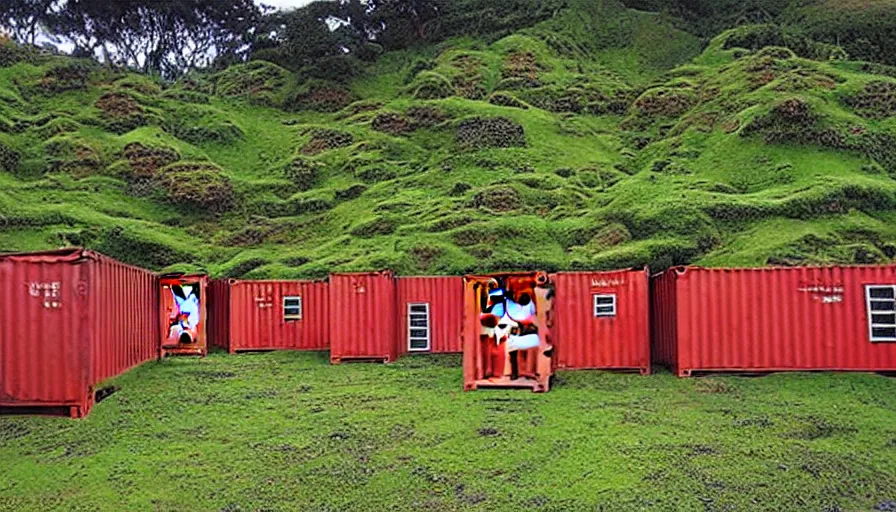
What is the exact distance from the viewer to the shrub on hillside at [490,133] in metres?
47.8

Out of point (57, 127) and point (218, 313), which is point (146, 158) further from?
point (218, 313)

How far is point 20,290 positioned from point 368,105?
1916 inches

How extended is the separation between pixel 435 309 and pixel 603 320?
576 centimetres

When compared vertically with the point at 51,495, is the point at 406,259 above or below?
above

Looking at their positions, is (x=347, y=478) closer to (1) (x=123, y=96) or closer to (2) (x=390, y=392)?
(2) (x=390, y=392)

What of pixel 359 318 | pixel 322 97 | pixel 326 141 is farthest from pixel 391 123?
pixel 359 318

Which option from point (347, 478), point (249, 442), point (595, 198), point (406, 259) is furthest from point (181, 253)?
point (347, 478)

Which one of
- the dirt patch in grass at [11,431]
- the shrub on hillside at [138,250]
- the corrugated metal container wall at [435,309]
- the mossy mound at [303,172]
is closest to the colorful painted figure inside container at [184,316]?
the corrugated metal container wall at [435,309]

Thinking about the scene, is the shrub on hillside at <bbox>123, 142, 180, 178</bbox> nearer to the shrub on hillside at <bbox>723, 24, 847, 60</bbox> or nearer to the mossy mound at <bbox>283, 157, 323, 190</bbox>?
the mossy mound at <bbox>283, 157, 323, 190</bbox>

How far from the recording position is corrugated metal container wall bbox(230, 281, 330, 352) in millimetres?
23250

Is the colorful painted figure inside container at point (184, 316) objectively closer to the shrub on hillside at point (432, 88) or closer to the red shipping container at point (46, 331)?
the red shipping container at point (46, 331)

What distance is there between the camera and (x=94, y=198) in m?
42.7

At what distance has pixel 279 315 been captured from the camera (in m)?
23.3

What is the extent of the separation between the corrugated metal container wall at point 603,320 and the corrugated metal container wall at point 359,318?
17.1 feet
